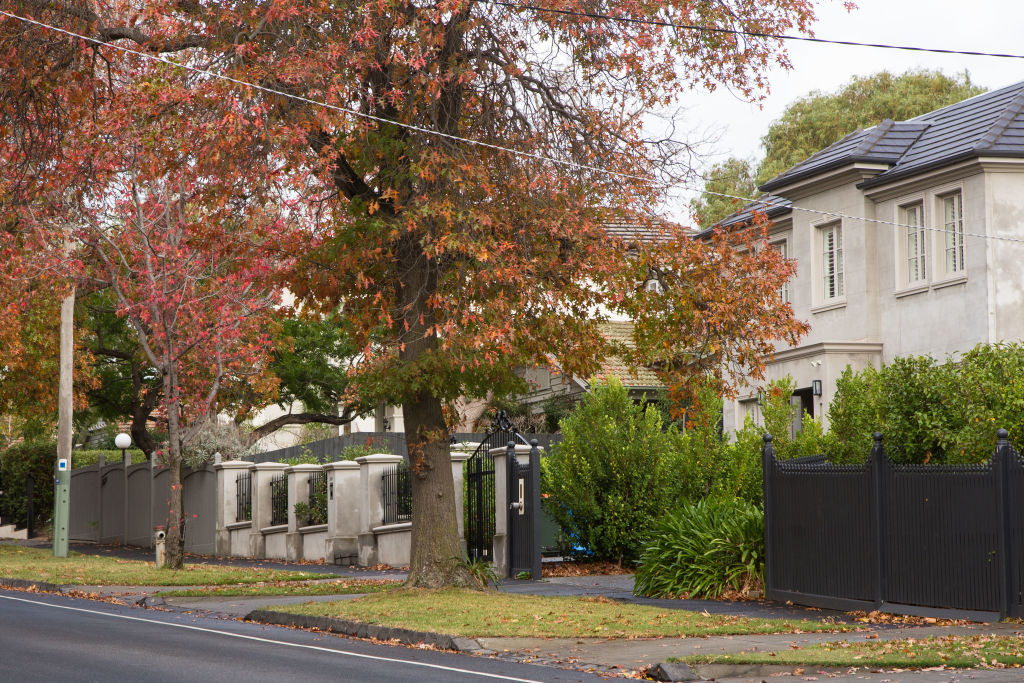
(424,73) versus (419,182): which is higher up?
(424,73)

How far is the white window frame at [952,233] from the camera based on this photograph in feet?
79.5

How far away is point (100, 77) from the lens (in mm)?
17391

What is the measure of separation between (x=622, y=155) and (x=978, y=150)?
10240 mm

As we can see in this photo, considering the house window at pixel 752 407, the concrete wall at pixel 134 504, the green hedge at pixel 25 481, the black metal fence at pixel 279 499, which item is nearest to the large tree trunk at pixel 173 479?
the black metal fence at pixel 279 499

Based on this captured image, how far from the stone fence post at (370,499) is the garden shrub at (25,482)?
58.0ft

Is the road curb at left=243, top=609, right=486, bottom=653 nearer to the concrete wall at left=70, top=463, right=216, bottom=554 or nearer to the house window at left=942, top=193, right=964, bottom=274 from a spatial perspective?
the house window at left=942, top=193, right=964, bottom=274

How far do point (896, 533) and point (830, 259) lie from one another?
13.9 meters

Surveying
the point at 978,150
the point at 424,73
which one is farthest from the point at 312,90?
the point at 978,150

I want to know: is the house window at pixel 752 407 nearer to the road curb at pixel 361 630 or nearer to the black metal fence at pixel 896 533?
the black metal fence at pixel 896 533

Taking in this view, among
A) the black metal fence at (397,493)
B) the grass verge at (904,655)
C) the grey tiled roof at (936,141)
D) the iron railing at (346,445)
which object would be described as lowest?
the grass verge at (904,655)

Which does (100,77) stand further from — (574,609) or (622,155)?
(574,609)

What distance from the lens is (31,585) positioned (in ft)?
69.1

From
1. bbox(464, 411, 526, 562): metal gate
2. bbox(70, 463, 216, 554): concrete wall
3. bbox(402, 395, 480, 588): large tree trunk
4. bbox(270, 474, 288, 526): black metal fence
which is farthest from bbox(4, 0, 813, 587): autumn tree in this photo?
bbox(70, 463, 216, 554): concrete wall

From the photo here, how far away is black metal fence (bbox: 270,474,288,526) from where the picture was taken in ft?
90.6
